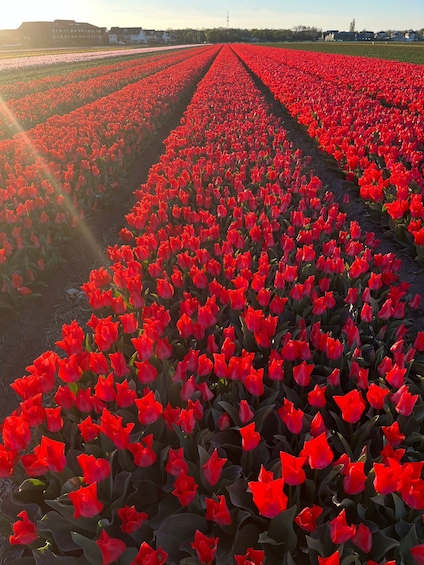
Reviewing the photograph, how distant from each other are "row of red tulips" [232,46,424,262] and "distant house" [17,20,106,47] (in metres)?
115

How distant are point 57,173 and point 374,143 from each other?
19.4 feet

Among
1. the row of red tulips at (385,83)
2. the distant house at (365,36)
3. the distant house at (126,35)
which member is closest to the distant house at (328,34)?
the distant house at (365,36)

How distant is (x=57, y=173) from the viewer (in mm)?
7082

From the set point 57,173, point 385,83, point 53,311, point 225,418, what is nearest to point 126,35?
point 385,83

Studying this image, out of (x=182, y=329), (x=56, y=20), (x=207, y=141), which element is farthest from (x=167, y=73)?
(x=56, y=20)

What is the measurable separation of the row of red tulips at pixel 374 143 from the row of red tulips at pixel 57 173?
4146 millimetres

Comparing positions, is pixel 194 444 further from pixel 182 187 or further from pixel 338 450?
pixel 182 187

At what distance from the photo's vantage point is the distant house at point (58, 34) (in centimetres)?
10825

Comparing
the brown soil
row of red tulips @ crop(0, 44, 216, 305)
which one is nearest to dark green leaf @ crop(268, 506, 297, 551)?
the brown soil

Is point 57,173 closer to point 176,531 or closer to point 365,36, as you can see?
point 176,531

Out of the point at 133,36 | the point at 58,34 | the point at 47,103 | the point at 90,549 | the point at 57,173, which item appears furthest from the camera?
the point at 133,36

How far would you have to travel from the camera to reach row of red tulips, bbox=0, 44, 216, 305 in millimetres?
5016

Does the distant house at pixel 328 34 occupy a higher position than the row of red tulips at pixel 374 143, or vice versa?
the distant house at pixel 328 34

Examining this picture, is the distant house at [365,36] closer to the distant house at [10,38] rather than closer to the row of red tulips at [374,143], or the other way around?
the distant house at [10,38]
